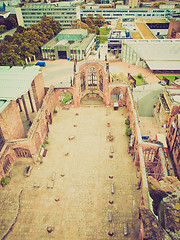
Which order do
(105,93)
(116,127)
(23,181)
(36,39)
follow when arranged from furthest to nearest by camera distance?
1. (36,39)
2. (105,93)
3. (116,127)
4. (23,181)

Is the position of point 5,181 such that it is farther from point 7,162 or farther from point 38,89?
point 38,89

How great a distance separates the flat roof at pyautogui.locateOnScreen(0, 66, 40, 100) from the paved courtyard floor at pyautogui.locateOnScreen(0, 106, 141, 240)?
10651 millimetres

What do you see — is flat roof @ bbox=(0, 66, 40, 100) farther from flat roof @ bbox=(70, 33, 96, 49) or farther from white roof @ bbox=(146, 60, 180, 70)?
flat roof @ bbox=(70, 33, 96, 49)

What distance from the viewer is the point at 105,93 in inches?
1805

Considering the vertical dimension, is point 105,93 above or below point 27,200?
above

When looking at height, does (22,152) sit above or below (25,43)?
below

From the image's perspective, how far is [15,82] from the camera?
37406 millimetres

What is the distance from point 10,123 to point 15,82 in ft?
28.8

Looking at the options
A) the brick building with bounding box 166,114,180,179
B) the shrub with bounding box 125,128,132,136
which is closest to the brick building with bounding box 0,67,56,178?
the shrub with bounding box 125,128,132,136

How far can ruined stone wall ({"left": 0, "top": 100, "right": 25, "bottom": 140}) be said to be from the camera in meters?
31.5

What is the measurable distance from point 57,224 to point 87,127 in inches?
792

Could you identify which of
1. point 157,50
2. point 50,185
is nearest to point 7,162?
point 50,185

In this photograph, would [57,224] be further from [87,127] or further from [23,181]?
[87,127]

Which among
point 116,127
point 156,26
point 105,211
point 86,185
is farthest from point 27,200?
point 156,26
